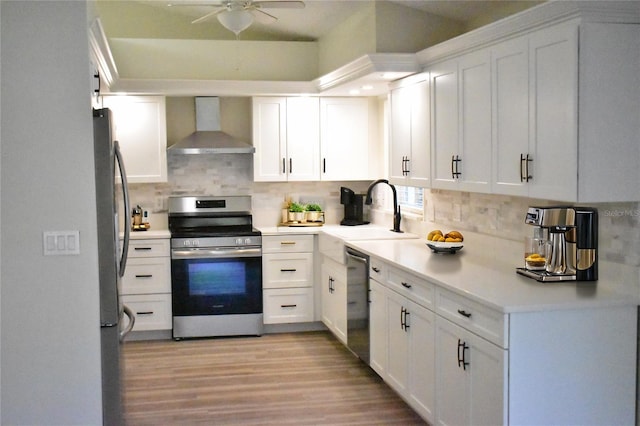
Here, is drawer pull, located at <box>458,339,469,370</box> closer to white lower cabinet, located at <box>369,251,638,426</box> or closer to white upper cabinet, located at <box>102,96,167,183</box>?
white lower cabinet, located at <box>369,251,638,426</box>

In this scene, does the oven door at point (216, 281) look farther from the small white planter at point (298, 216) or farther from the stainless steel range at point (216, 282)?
the small white planter at point (298, 216)

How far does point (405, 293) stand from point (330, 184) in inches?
125

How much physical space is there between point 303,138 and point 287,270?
1.25 m

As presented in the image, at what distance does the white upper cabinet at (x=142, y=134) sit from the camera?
22.1 ft

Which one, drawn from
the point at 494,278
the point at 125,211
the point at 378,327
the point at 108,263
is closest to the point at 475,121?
the point at 494,278

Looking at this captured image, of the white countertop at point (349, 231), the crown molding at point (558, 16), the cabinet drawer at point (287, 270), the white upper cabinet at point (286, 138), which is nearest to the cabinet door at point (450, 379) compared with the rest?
the crown molding at point (558, 16)

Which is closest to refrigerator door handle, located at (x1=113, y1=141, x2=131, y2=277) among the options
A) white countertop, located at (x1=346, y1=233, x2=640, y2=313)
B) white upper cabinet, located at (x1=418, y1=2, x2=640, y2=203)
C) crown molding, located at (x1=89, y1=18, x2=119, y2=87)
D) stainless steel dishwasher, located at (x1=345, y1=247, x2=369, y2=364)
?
crown molding, located at (x1=89, y1=18, x2=119, y2=87)

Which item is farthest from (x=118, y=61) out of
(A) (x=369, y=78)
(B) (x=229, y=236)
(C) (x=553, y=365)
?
(C) (x=553, y=365)

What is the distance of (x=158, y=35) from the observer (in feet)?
23.1

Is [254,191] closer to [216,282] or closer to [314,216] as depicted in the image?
[314,216]

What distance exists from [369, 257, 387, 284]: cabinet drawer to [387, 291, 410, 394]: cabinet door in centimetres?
14

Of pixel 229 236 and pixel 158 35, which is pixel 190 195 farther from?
pixel 158 35

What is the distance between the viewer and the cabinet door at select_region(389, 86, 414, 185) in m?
A: 5.52

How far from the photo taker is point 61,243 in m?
3.54
